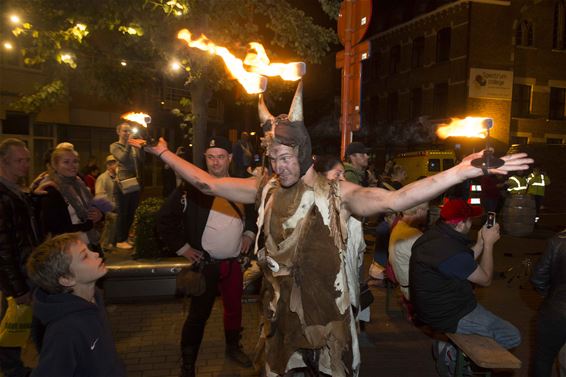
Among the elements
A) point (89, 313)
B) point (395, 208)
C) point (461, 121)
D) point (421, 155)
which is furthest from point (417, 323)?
point (421, 155)

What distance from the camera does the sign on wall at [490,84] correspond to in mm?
25547

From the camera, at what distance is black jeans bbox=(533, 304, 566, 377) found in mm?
3652

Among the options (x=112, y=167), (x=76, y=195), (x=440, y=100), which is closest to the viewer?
(x=76, y=195)

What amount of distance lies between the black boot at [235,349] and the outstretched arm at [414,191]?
103 inches

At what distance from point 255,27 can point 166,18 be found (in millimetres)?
1699

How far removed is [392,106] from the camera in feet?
111

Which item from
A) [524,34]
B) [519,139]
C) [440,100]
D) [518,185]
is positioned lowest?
[518,185]

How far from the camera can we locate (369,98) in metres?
36.5

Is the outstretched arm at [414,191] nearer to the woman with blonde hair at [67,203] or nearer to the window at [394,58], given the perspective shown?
the woman with blonde hair at [67,203]

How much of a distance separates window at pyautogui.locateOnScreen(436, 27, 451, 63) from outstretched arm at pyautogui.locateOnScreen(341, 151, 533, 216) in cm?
2784

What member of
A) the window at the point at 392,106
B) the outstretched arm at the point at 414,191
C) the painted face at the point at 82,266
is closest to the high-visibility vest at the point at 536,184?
the outstretched arm at the point at 414,191

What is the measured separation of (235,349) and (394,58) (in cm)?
3181

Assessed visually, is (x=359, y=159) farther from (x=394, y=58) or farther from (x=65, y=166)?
(x=394, y=58)

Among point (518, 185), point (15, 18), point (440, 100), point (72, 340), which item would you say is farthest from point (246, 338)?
point (440, 100)
